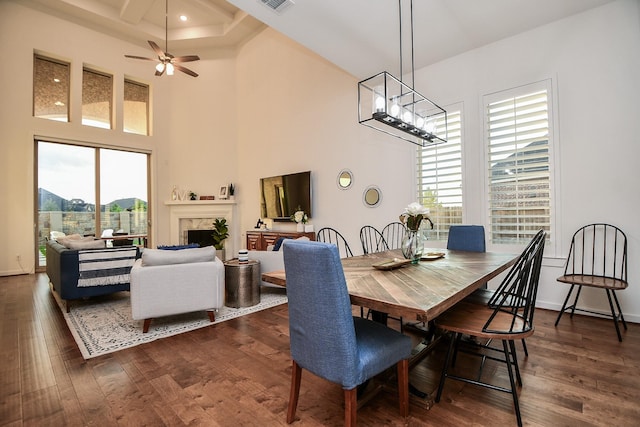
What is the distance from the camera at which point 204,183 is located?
26.1 feet

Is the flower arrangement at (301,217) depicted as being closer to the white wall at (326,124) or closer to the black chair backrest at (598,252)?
the white wall at (326,124)

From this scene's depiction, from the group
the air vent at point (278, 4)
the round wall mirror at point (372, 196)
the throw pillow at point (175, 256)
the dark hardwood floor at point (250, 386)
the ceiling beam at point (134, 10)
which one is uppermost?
the ceiling beam at point (134, 10)

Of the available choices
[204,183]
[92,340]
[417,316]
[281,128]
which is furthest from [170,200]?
[417,316]

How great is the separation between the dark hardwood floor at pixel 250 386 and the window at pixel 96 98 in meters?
5.51

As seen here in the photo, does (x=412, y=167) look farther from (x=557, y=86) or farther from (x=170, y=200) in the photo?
(x=170, y=200)

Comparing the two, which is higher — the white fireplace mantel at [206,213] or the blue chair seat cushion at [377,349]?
the white fireplace mantel at [206,213]

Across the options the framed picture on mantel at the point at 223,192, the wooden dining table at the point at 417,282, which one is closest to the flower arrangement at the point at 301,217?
the framed picture on mantel at the point at 223,192

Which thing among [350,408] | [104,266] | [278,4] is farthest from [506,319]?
[104,266]

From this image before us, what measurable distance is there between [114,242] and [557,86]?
832cm

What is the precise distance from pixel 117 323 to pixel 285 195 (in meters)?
3.94

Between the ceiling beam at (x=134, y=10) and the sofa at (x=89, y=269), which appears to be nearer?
the sofa at (x=89, y=269)

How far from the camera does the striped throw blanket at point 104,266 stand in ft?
11.5

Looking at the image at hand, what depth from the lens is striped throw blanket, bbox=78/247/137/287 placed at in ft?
11.5

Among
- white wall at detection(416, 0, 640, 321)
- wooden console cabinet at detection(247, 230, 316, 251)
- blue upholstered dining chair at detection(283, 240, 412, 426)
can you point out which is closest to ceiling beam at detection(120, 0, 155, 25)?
wooden console cabinet at detection(247, 230, 316, 251)
